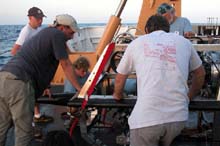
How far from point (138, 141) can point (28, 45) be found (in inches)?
62.5

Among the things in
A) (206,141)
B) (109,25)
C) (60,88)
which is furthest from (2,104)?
(60,88)

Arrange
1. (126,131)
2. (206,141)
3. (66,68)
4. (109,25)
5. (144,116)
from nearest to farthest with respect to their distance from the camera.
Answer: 1. (144,116)
2. (66,68)
3. (126,131)
4. (206,141)
5. (109,25)

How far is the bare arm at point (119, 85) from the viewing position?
3579 millimetres

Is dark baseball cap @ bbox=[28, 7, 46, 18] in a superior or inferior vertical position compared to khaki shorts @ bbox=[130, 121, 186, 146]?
superior

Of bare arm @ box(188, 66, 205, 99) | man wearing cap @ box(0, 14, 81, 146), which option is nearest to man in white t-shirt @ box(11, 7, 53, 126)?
man wearing cap @ box(0, 14, 81, 146)

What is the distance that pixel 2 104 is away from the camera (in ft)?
14.1

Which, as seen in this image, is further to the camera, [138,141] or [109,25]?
[109,25]

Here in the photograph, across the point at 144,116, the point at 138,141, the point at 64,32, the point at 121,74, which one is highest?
the point at 64,32

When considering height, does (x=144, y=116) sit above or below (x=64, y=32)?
below

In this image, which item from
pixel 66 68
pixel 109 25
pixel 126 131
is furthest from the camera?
pixel 109 25

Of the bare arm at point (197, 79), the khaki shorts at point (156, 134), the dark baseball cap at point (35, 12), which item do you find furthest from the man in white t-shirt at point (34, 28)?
the khaki shorts at point (156, 134)

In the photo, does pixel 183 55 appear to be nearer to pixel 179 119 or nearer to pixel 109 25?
pixel 179 119

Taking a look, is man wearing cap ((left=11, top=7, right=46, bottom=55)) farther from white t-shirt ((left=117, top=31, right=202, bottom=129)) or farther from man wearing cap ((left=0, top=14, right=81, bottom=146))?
white t-shirt ((left=117, top=31, right=202, bottom=129))

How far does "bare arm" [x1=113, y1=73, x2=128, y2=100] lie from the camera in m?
3.58
